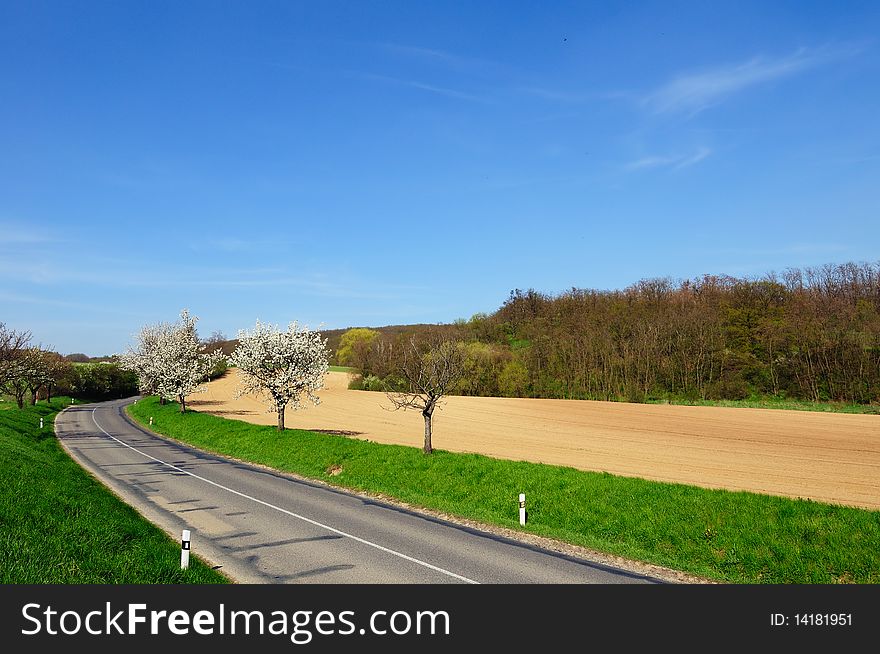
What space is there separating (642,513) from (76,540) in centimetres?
1607

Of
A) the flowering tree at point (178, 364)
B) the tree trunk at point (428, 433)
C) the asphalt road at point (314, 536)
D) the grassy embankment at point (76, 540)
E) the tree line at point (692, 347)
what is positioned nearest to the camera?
the grassy embankment at point (76, 540)

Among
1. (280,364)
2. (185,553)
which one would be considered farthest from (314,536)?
(280,364)

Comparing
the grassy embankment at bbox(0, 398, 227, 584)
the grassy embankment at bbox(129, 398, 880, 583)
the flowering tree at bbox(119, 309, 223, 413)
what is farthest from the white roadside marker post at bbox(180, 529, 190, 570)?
the flowering tree at bbox(119, 309, 223, 413)

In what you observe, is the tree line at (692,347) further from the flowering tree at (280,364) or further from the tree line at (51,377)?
the tree line at (51,377)

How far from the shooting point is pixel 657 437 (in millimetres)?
45938

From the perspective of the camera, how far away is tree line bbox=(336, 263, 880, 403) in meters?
67.2

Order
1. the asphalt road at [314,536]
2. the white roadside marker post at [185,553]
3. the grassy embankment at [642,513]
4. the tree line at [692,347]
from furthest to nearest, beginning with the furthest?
the tree line at [692,347], the grassy embankment at [642,513], the asphalt road at [314,536], the white roadside marker post at [185,553]

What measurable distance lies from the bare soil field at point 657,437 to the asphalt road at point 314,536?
44.2 ft

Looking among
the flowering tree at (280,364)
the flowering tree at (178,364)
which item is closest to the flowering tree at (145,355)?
the flowering tree at (178,364)

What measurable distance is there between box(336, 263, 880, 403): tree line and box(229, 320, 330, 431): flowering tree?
66.8 feet

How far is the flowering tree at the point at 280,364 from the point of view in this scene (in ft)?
138

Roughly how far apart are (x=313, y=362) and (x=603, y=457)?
22546 millimetres

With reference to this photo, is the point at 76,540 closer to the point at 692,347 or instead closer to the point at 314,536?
the point at 314,536

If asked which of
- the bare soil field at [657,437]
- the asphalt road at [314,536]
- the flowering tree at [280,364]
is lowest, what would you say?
the bare soil field at [657,437]
